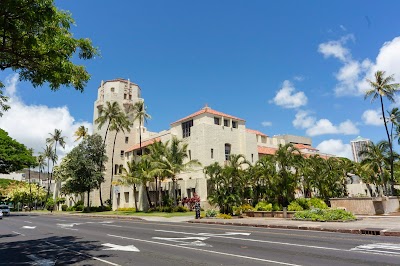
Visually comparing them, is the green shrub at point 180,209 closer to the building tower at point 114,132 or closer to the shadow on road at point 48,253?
the building tower at point 114,132

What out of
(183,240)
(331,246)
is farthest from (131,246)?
(331,246)

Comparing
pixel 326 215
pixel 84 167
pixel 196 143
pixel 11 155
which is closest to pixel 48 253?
pixel 326 215

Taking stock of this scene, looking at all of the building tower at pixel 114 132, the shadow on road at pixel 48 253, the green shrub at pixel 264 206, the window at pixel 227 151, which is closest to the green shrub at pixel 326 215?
the green shrub at pixel 264 206

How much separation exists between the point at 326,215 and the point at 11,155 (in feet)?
149

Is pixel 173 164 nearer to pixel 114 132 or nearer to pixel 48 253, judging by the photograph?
pixel 114 132

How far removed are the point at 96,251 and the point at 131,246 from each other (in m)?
1.46

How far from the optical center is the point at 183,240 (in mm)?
13906

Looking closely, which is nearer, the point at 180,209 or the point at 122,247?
the point at 122,247

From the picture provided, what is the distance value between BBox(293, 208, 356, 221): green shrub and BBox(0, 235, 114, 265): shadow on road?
1522 centimetres

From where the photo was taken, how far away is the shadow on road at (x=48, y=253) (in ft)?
32.8

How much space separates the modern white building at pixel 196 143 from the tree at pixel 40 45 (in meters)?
28.9

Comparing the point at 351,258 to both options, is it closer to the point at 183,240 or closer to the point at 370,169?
the point at 183,240

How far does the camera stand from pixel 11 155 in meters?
47.3

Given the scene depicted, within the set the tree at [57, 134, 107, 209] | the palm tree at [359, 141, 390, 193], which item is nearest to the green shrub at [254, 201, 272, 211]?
the palm tree at [359, 141, 390, 193]
